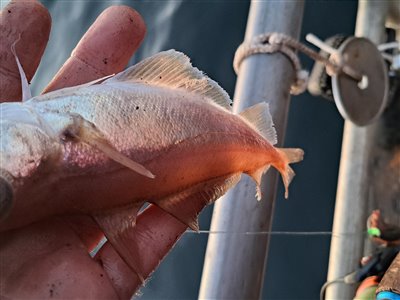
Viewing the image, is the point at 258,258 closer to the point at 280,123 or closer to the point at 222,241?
the point at 222,241

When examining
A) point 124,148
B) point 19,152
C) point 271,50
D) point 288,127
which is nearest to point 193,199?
point 124,148

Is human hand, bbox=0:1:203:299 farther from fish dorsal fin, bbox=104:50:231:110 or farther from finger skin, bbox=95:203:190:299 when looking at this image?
fish dorsal fin, bbox=104:50:231:110

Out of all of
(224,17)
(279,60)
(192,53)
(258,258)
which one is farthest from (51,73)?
(258,258)

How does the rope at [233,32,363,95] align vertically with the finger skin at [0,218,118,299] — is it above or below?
above

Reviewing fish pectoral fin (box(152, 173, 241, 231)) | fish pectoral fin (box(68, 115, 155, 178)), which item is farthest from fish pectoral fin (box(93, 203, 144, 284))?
fish pectoral fin (box(68, 115, 155, 178))

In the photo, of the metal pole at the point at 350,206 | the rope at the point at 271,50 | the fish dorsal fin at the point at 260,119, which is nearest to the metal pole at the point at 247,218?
the rope at the point at 271,50

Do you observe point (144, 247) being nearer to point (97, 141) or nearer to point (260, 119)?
point (97, 141)
